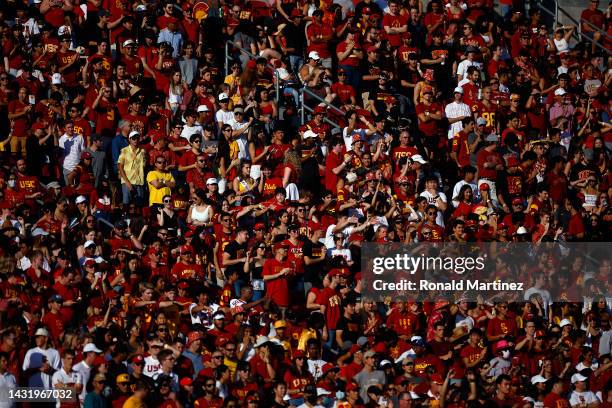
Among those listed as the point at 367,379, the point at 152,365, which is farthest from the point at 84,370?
the point at 367,379

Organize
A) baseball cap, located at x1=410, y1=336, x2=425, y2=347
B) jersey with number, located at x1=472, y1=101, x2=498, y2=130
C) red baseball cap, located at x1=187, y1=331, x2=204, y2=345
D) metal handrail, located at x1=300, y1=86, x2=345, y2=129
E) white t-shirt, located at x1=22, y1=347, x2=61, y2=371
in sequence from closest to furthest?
1. white t-shirt, located at x1=22, y1=347, x2=61, y2=371
2. red baseball cap, located at x1=187, y1=331, x2=204, y2=345
3. baseball cap, located at x1=410, y1=336, x2=425, y2=347
4. metal handrail, located at x1=300, y1=86, x2=345, y2=129
5. jersey with number, located at x1=472, y1=101, x2=498, y2=130

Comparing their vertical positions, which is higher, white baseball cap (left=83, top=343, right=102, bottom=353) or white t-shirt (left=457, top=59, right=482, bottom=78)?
white t-shirt (left=457, top=59, right=482, bottom=78)

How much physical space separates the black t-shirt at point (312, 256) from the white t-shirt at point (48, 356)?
14.1ft

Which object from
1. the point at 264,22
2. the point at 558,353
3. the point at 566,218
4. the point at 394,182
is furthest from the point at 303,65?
the point at 558,353

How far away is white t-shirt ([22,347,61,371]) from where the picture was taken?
21172 mm

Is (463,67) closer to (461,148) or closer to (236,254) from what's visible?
(461,148)

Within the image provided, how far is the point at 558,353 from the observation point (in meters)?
24.1

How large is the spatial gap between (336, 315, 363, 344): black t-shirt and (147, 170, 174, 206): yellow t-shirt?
3.16 m

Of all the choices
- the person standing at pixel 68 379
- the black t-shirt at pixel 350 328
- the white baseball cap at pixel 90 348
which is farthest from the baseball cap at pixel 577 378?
the person standing at pixel 68 379

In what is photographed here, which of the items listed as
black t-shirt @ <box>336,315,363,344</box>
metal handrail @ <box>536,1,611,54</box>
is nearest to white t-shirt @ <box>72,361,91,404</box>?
black t-shirt @ <box>336,315,363,344</box>

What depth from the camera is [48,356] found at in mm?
21281

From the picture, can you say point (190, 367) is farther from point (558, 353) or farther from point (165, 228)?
point (558, 353)

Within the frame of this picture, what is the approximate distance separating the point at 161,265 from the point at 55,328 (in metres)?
2.02

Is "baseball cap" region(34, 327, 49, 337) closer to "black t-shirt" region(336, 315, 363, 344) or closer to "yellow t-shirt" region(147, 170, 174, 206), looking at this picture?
"yellow t-shirt" region(147, 170, 174, 206)
